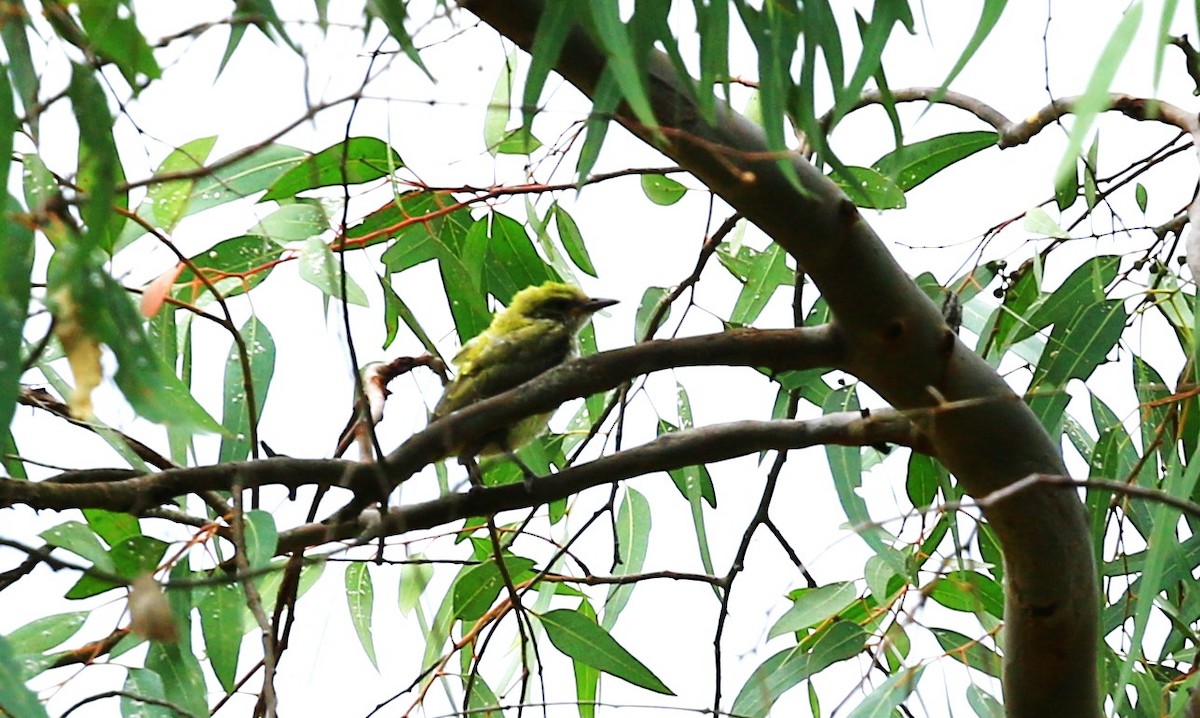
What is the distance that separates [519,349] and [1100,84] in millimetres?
1647

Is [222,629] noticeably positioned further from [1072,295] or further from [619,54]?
[1072,295]

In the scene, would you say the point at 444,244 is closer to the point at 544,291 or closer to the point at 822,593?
the point at 544,291

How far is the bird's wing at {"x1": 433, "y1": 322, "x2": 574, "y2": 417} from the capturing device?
2.39 metres

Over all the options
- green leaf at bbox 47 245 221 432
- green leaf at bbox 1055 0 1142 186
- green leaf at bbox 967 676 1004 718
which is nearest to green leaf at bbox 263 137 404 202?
green leaf at bbox 47 245 221 432

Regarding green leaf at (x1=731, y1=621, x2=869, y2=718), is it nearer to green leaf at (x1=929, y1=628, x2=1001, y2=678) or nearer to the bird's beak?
green leaf at (x1=929, y1=628, x2=1001, y2=678)

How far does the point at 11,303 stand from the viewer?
1171mm

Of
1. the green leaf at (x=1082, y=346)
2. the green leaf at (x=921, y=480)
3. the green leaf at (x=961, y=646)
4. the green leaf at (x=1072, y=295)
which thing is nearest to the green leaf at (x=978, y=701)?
the green leaf at (x=961, y=646)

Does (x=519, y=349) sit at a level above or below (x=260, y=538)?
above

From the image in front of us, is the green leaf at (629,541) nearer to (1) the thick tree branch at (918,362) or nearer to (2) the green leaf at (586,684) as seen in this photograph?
(2) the green leaf at (586,684)

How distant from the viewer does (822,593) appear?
237cm

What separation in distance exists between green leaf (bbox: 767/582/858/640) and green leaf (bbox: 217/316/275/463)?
928 millimetres

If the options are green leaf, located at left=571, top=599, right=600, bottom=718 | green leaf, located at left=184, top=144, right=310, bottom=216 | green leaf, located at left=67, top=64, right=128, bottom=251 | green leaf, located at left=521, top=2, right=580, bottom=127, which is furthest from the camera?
green leaf, located at left=571, top=599, right=600, bottom=718

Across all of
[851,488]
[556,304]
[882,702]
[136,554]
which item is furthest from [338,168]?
[882,702]

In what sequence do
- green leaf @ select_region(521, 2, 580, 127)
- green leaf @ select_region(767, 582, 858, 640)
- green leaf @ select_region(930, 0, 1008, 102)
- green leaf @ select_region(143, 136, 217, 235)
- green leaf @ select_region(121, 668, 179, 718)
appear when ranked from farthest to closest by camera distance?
green leaf @ select_region(767, 582, 858, 640)
green leaf @ select_region(143, 136, 217, 235)
green leaf @ select_region(121, 668, 179, 718)
green leaf @ select_region(521, 2, 580, 127)
green leaf @ select_region(930, 0, 1008, 102)
